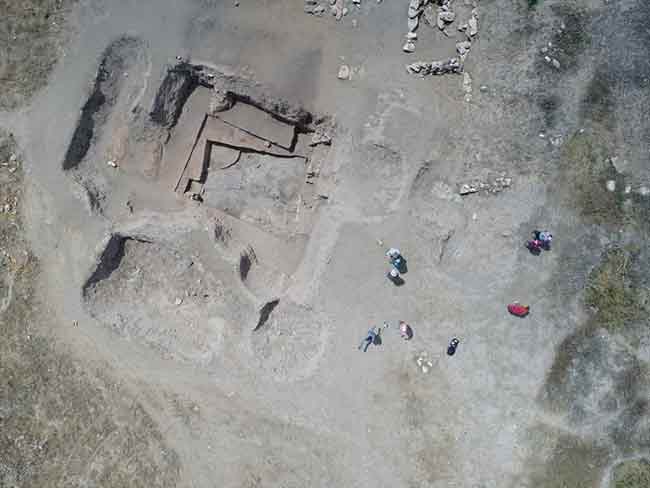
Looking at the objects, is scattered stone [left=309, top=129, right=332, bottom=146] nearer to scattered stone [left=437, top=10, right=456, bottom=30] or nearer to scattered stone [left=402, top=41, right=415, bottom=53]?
scattered stone [left=402, top=41, right=415, bottom=53]

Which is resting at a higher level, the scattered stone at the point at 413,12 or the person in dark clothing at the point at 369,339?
the scattered stone at the point at 413,12

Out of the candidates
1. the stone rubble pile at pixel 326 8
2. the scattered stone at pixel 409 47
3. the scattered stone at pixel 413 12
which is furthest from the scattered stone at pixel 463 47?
the stone rubble pile at pixel 326 8

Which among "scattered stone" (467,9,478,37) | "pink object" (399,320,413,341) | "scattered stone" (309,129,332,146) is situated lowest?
"pink object" (399,320,413,341)

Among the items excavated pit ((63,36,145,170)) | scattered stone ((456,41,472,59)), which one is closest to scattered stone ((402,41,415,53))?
scattered stone ((456,41,472,59))

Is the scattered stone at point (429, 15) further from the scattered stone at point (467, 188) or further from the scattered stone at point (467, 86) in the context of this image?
the scattered stone at point (467, 188)

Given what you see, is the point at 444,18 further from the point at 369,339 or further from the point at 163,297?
the point at 163,297

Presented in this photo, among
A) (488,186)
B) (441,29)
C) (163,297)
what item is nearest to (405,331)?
(488,186)

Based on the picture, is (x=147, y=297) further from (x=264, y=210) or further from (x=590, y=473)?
(x=590, y=473)

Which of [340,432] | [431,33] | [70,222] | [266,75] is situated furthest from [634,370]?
[70,222]
